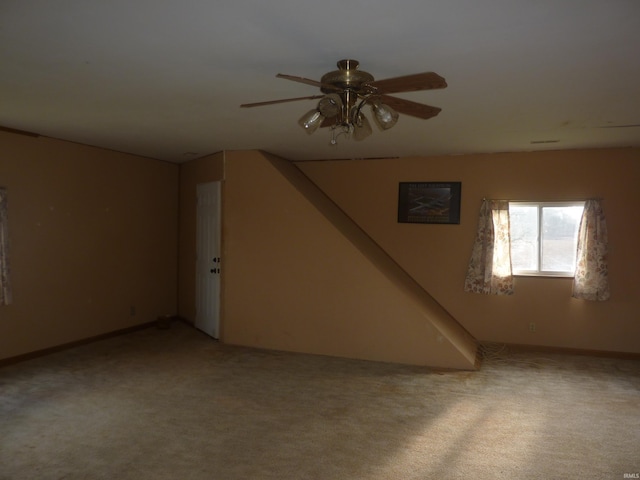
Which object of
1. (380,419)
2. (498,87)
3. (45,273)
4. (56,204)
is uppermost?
(498,87)

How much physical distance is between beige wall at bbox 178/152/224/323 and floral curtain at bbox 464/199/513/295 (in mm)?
3464

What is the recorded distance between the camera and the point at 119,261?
5.62 meters

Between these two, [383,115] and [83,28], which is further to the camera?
[383,115]

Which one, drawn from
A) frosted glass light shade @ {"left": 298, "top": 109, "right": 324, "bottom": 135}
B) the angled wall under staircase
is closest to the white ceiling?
frosted glass light shade @ {"left": 298, "top": 109, "right": 324, "bottom": 135}

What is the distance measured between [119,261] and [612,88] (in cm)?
526

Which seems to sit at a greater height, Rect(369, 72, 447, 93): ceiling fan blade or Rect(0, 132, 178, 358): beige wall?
Rect(369, 72, 447, 93): ceiling fan blade

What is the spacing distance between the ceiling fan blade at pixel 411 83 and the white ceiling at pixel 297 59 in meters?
0.21

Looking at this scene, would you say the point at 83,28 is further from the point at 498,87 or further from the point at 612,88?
the point at 612,88

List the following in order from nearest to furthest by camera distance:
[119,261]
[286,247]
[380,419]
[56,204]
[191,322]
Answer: [380,419] < [56,204] < [286,247] < [119,261] < [191,322]

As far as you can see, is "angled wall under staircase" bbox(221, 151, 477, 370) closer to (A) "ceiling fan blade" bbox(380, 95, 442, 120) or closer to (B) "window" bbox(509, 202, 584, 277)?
(B) "window" bbox(509, 202, 584, 277)

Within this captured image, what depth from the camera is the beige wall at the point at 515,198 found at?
497 cm

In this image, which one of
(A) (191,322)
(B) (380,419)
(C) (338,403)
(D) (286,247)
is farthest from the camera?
(A) (191,322)

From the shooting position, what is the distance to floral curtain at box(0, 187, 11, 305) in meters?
4.23

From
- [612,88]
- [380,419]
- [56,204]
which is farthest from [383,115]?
[56,204]
